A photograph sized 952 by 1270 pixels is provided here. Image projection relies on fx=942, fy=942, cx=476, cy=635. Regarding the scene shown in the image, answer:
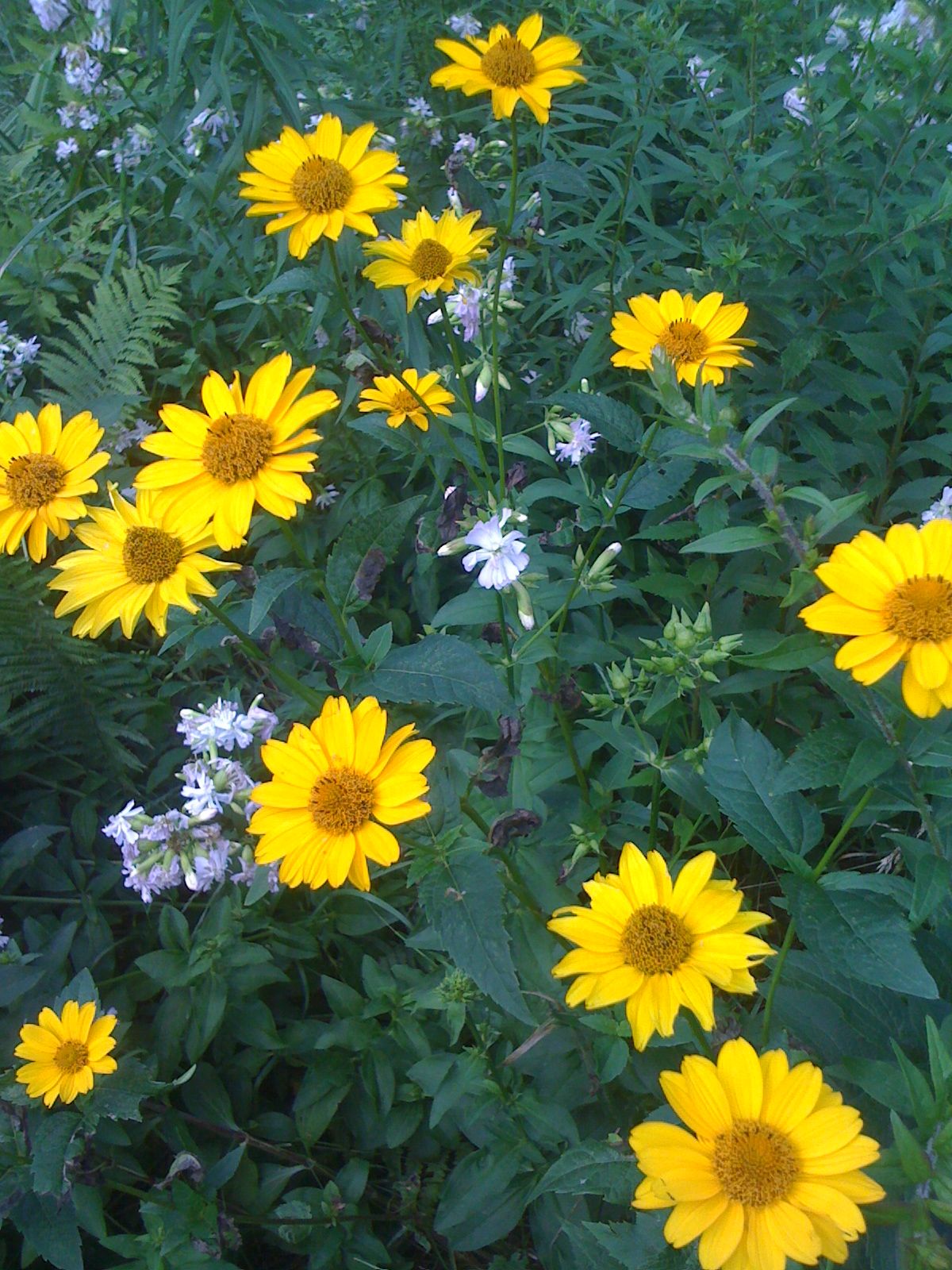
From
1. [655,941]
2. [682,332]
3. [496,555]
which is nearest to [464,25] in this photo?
[682,332]

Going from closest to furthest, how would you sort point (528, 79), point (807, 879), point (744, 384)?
point (807, 879) → point (528, 79) → point (744, 384)

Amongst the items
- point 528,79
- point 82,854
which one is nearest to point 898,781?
point 528,79

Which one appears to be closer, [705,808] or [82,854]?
[705,808]

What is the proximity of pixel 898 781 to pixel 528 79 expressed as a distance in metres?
1.67

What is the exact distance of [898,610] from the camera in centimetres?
139

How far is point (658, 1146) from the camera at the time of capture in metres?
1.29

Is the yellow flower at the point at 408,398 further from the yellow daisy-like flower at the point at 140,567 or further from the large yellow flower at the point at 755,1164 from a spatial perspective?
the large yellow flower at the point at 755,1164

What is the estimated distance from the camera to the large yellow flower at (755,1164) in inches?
48.3

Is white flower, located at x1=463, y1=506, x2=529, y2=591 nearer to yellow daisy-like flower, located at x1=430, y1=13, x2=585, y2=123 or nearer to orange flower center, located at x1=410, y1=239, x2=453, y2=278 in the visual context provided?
orange flower center, located at x1=410, y1=239, x2=453, y2=278

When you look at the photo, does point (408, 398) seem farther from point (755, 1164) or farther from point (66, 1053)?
point (755, 1164)

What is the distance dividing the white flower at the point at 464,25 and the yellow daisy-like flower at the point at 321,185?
6.27 feet

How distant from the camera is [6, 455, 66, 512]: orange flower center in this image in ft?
6.05

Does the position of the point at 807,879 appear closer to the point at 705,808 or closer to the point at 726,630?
the point at 705,808

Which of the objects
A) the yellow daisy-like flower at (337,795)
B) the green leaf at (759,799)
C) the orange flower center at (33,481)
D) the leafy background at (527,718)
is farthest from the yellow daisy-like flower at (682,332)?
the orange flower center at (33,481)
